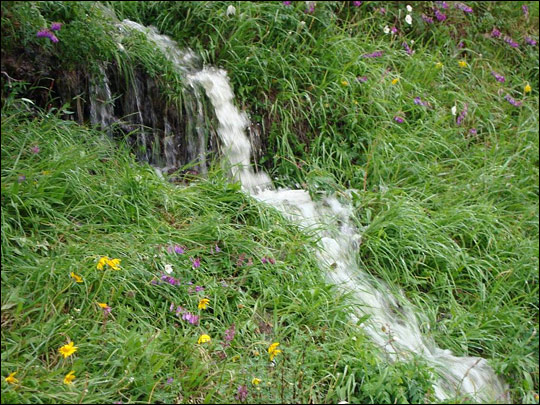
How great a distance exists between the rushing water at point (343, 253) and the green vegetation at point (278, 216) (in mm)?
106

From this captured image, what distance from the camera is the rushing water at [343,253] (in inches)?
143

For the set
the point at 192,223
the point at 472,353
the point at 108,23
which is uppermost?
the point at 108,23

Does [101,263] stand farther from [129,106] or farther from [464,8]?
[464,8]

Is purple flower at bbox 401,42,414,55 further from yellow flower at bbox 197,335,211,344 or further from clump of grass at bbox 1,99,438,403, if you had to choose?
yellow flower at bbox 197,335,211,344

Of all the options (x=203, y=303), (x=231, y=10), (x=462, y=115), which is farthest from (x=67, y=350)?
(x=462, y=115)

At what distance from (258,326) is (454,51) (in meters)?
4.26

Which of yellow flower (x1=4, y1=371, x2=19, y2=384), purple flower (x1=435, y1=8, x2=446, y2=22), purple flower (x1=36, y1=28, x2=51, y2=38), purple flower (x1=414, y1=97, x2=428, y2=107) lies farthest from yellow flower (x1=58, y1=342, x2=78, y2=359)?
purple flower (x1=435, y1=8, x2=446, y2=22)

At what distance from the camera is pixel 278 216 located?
167 inches

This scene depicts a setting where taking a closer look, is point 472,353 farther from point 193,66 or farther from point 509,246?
point 193,66

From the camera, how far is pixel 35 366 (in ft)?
9.12

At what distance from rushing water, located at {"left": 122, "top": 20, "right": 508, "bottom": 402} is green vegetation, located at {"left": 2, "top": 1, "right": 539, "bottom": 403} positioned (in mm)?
106

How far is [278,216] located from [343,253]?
→ 0.47m

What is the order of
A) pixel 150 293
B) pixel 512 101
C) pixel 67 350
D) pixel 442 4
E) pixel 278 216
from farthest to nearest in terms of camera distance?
pixel 442 4
pixel 512 101
pixel 278 216
pixel 150 293
pixel 67 350

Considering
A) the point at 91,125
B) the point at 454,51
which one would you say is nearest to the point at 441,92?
the point at 454,51
